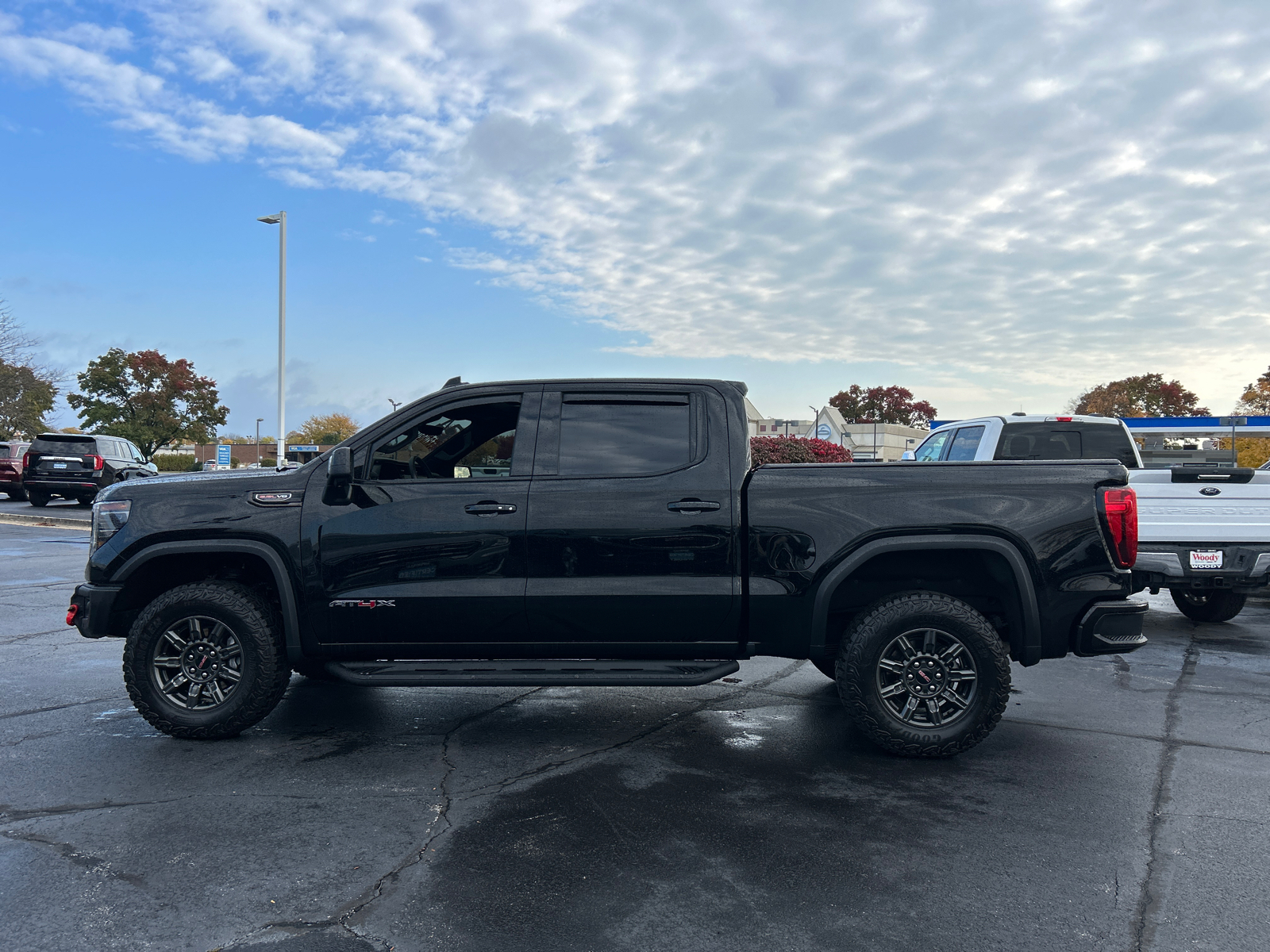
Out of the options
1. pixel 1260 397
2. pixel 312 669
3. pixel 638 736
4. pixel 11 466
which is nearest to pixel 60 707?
pixel 312 669

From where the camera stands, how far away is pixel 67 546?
15.6 m

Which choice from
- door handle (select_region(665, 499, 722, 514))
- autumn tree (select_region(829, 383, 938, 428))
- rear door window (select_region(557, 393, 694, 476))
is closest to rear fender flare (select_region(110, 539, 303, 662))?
rear door window (select_region(557, 393, 694, 476))

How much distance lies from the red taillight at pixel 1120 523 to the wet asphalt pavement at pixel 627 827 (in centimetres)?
111

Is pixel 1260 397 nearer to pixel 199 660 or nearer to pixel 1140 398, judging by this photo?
pixel 1140 398

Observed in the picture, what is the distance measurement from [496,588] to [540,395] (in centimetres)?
116

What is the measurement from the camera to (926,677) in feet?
16.2

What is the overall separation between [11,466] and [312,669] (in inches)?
1054

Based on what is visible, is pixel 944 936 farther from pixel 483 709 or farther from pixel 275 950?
pixel 483 709

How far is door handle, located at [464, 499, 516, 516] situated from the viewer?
4.99 metres

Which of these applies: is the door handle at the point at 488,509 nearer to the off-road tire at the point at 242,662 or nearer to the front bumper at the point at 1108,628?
the off-road tire at the point at 242,662

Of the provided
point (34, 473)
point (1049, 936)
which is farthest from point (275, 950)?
point (34, 473)

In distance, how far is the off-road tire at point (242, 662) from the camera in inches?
199

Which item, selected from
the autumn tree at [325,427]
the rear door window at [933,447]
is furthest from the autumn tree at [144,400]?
the rear door window at [933,447]

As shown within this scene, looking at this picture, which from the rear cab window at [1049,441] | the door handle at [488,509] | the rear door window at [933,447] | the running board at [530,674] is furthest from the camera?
the rear door window at [933,447]
